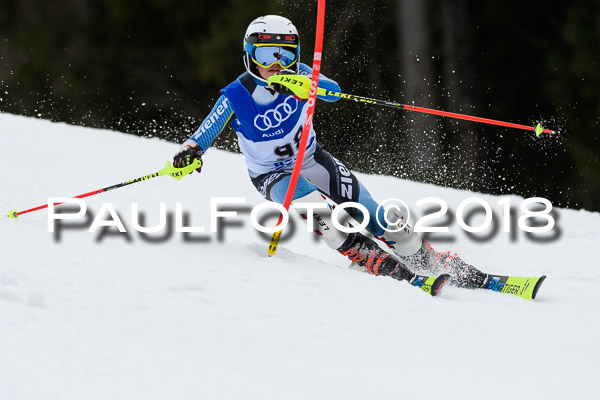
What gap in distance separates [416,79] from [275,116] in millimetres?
9724

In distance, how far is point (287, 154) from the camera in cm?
409

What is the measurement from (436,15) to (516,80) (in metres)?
1.93

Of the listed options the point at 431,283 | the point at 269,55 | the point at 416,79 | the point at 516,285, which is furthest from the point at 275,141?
the point at 416,79

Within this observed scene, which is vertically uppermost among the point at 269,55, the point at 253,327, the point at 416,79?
the point at 416,79

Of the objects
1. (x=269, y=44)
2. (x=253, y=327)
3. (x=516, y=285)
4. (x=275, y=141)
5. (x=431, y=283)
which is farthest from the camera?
(x=275, y=141)

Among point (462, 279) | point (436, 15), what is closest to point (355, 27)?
point (436, 15)

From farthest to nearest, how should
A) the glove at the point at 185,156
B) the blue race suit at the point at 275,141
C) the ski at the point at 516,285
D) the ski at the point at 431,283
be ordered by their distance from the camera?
1. the blue race suit at the point at 275,141
2. the glove at the point at 185,156
3. the ski at the point at 516,285
4. the ski at the point at 431,283

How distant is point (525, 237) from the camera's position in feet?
17.5

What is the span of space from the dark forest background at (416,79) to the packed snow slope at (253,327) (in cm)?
738

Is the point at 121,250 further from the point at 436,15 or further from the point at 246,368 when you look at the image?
the point at 436,15

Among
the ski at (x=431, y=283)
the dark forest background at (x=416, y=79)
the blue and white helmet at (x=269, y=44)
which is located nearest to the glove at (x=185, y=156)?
the blue and white helmet at (x=269, y=44)

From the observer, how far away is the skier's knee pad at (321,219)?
3871 millimetres

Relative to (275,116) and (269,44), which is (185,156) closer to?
(275,116)

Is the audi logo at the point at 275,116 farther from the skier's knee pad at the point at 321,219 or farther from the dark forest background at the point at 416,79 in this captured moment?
the dark forest background at the point at 416,79
